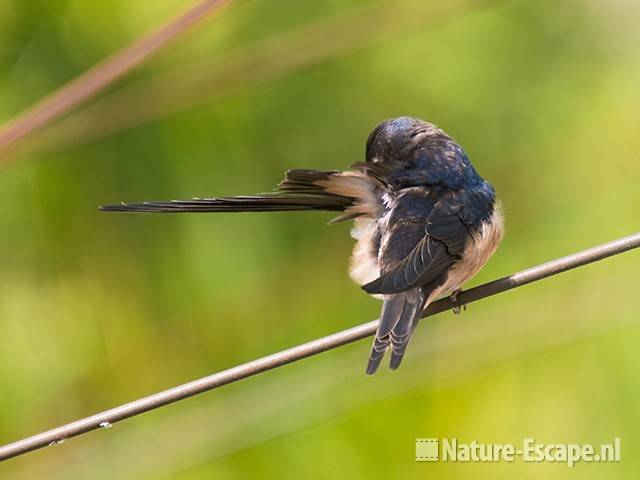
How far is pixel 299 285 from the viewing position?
10.2 ft

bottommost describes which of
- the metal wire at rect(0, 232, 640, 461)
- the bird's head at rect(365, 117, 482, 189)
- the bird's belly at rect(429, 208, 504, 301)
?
the metal wire at rect(0, 232, 640, 461)

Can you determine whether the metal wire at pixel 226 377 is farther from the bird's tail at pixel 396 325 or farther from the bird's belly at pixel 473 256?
the bird's belly at pixel 473 256

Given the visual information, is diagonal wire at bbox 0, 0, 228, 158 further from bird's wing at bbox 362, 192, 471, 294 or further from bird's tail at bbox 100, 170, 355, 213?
bird's wing at bbox 362, 192, 471, 294

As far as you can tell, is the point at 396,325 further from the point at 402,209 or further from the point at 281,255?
the point at 281,255

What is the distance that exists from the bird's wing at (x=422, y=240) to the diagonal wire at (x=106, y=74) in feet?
2.66

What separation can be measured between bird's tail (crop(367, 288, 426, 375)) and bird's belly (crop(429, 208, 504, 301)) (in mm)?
135

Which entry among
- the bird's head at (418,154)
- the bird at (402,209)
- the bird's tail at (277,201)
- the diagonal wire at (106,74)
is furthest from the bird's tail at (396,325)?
the diagonal wire at (106,74)

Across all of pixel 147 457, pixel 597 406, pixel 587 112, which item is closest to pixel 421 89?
pixel 587 112

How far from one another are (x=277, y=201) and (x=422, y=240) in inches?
16.2

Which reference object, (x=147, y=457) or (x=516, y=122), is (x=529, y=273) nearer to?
(x=516, y=122)

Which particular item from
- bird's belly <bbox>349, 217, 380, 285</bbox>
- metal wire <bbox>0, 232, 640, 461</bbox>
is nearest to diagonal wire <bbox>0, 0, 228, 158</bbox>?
metal wire <bbox>0, 232, 640, 461</bbox>

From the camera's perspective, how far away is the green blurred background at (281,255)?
295 centimetres

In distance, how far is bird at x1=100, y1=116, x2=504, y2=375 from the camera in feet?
7.94

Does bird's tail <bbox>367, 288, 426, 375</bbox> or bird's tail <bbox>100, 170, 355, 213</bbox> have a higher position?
bird's tail <bbox>100, 170, 355, 213</bbox>
